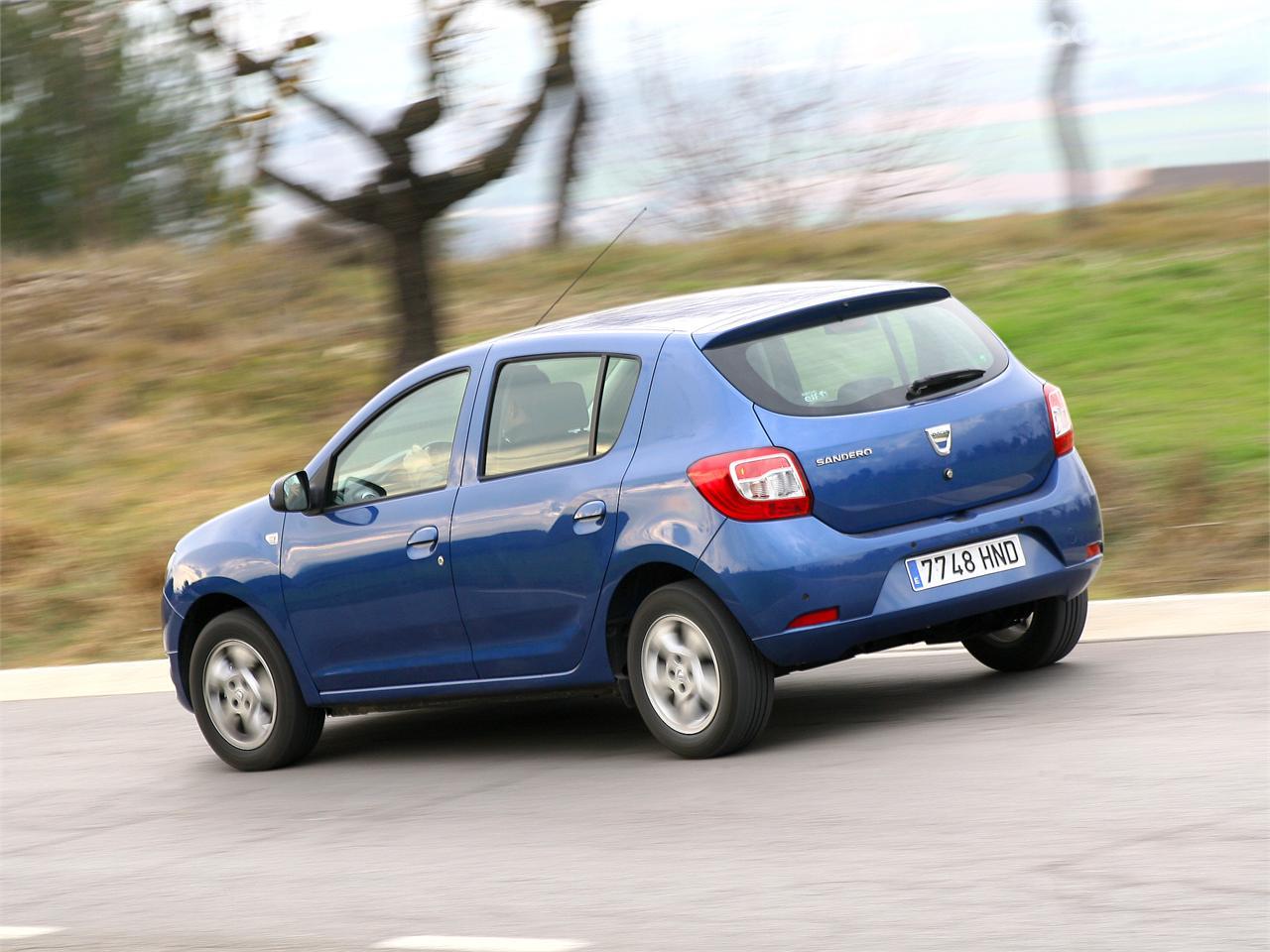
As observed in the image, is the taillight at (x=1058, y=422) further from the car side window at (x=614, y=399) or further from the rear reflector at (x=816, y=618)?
the car side window at (x=614, y=399)

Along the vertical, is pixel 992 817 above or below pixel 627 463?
below

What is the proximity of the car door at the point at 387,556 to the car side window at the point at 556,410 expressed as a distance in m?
0.19

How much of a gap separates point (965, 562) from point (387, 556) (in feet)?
7.67

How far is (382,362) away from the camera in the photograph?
20.9 meters

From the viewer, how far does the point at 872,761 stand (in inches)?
271

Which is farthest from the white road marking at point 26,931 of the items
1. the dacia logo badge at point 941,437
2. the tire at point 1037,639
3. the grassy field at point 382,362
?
the grassy field at point 382,362

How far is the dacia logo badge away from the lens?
7.04 metres

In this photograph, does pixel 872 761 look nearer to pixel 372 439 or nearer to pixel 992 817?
pixel 992 817

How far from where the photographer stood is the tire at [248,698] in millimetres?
8469

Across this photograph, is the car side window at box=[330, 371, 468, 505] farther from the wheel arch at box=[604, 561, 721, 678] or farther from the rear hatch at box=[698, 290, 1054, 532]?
the rear hatch at box=[698, 290, 1054, 532]

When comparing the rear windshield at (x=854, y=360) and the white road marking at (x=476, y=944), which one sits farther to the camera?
the rear windshield at (x=854, y=360)

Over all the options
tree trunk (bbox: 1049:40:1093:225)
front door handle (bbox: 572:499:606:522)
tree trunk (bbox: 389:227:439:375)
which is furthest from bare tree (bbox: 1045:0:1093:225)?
front door handle (bbox: 572:499:606:522)

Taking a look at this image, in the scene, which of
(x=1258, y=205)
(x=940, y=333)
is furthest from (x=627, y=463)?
(x=1258, y=205)

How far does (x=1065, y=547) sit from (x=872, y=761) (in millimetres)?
1161
